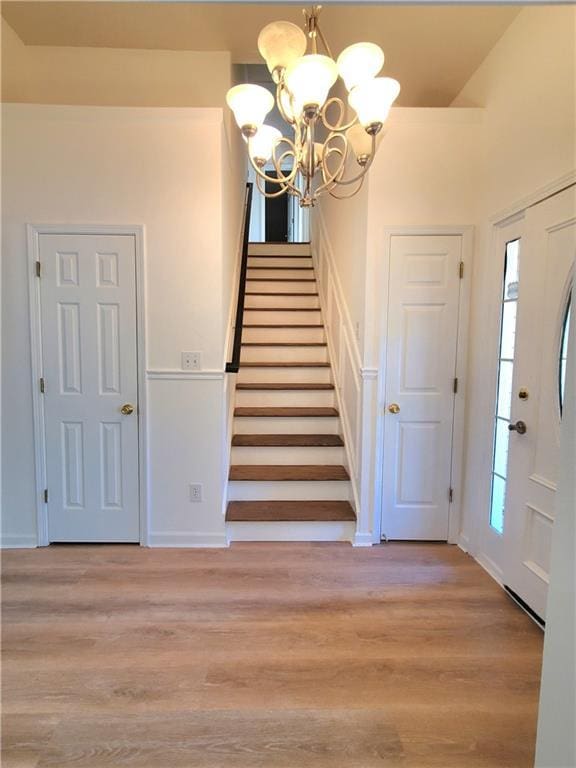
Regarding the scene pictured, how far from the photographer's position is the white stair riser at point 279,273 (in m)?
4.78

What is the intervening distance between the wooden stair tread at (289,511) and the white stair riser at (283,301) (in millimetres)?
2186

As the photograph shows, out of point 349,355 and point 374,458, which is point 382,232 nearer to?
point 349,355

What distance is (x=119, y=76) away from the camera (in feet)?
9.52

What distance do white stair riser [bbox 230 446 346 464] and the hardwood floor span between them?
75cm

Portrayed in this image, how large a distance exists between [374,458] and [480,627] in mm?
1071

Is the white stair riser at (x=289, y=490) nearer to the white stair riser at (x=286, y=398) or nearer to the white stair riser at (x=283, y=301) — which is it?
the white stair riser at (x=286, y=398)

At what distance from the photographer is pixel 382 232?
262cm

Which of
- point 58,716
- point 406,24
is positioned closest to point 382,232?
point 406,24

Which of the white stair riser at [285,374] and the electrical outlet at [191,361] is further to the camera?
the white stair riser at [285,374]

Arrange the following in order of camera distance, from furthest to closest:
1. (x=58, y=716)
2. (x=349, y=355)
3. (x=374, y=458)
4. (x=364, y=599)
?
(x=349, y=355)
(x=374, y=458)
(x=364, y=599)
(x=58, y=716)

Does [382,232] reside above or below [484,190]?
below

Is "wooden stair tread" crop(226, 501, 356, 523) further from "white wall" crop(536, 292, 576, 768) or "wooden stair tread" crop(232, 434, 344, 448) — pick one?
"white wall" crop(536, 292, 576, 768)

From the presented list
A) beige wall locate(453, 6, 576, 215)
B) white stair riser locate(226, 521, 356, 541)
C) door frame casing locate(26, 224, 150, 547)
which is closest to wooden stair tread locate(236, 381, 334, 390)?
door frame casing locate(26, 224, 150, 547)

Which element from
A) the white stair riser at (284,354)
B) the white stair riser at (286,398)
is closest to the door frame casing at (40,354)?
the white stair riser at (286,398)
